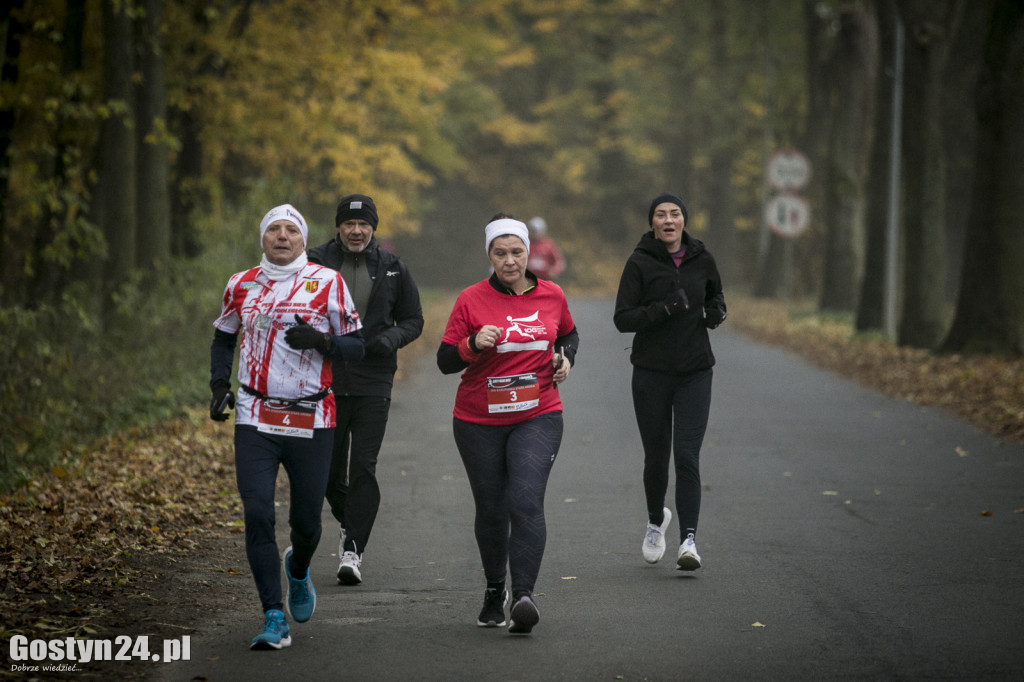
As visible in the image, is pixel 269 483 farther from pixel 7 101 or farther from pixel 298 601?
pixel 7 101

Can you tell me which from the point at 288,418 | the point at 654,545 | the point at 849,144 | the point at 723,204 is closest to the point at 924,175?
the point at 849,144

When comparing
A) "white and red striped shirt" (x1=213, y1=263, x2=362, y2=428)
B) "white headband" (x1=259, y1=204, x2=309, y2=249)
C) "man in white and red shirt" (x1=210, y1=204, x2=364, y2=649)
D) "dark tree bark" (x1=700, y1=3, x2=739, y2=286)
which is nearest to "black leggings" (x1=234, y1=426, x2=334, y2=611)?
"man in white and red shirt" (x1=210, y1=204, x2=364, y2=649)

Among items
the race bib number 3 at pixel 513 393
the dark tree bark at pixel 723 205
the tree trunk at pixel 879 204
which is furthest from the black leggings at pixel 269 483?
the dark tree bark at pixel 723 205

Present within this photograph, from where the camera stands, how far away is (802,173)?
109 feet

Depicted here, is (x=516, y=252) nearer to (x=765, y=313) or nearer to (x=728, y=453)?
(x=728, y=453)

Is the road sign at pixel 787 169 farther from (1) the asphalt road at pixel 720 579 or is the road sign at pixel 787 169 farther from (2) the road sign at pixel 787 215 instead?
(1) the asphalt road at pixel 720 579

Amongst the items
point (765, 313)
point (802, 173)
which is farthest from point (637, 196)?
point (802, 173)

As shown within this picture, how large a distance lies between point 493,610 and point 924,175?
18267 millimetres

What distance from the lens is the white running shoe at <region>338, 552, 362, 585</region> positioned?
7.75 metres

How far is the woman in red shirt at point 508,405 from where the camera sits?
674 centimetres

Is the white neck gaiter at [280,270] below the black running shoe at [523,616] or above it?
above

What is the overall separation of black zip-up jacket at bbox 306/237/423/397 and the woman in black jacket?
125 centimetres

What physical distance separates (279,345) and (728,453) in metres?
7.53

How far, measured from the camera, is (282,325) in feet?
21.0
